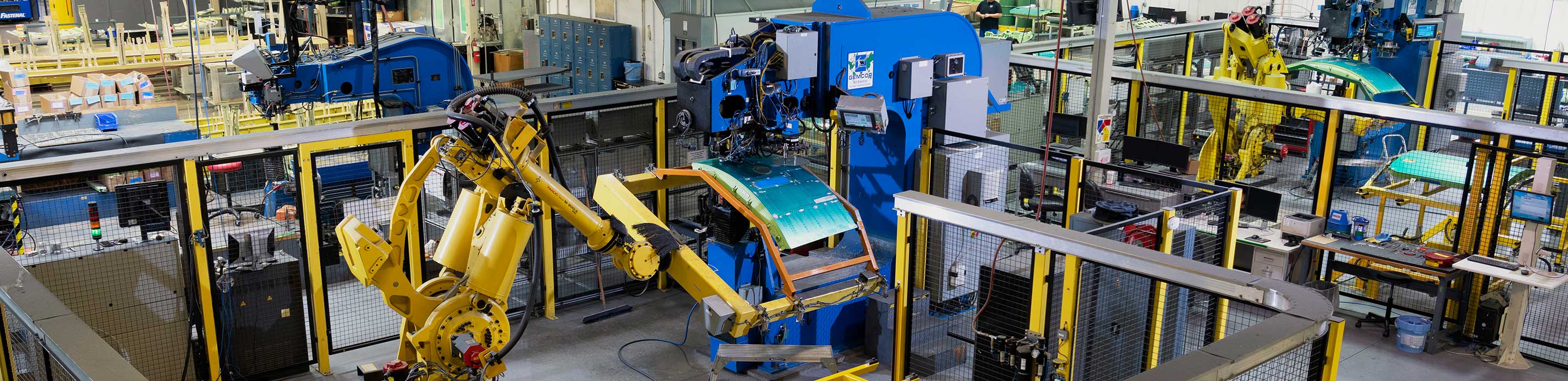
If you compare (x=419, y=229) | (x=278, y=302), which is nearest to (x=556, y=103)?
(x=419, y=229)

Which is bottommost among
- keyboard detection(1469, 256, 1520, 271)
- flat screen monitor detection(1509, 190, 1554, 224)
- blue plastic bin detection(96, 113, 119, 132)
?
keyboard detection(1469, 256, 1520, 271)

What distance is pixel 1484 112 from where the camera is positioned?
1415cm

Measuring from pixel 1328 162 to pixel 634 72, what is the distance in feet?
26.7

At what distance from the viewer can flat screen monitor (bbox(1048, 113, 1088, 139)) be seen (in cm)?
941

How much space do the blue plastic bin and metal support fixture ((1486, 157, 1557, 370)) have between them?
9.08 m

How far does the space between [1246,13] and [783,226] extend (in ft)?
21.4

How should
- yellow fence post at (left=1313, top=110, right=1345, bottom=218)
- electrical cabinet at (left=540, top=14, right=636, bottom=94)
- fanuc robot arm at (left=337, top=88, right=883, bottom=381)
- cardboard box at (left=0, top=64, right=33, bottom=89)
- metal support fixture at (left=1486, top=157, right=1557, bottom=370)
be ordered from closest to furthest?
1. fanuc robot arm at (left=337, top=88, right=883, bottom=381)
2. metal support fixture at (left=1486, top=157, right=1557, bottom=370)
3. yellow fence post at (left=1313, top=110, right=1345, bottom=218)
4. cardboard box at (left=0, top=64, right=33, bottom=89)
5. electrical cabinet at (left=540, top=14, right=636, bottom=94)

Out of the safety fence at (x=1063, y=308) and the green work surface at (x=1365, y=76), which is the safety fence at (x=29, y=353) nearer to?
the safety fence at (x=1063, y=308)

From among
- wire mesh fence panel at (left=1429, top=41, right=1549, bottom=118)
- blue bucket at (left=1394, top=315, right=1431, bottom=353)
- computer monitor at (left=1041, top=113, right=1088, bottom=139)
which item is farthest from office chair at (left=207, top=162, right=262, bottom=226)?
wire mesh fence panel at (left=1429, top=41, right=1549, bottom=118)

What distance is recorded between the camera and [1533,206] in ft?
24.4

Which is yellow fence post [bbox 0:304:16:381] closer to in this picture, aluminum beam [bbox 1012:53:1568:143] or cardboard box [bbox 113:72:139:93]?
aluminum beam [bbox 1012:53:1568:143]

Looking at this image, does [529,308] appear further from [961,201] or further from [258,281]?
[961,201]

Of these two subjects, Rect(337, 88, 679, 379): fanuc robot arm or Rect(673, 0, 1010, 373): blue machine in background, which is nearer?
Rect(337, 88, 679, 379): fanuc robot arm

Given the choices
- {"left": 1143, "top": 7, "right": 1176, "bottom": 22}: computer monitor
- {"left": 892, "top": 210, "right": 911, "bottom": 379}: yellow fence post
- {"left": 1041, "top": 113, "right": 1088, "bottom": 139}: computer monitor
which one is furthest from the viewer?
{"left": 1143, "top": 7, "right": 1176, "bottom": 22}: computer monitor
